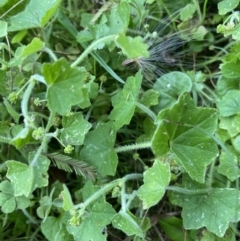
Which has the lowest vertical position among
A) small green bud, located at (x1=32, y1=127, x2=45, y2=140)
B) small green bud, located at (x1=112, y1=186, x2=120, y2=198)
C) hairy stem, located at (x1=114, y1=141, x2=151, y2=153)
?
small green bud, located at (x1=112, y1=186, x2=120, y2=198)

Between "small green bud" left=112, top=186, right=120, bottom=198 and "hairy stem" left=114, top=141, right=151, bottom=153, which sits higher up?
"hairy stem" left=114, top=141, right=151, bottom=153

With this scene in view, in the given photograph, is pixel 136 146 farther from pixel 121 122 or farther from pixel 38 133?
pixel 38 133

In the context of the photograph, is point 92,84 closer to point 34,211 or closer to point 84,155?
point 84,155

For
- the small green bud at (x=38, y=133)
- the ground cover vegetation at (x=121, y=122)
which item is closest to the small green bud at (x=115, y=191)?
the ground cover vegetation at (x=121, y=122)

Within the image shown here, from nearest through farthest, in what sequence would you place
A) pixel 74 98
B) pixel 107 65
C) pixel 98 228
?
1. pixel 74 98
2. pixel 98 228
3. pixel 107 65

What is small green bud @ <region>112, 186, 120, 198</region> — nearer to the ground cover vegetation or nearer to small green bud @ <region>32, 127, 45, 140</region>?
the ground cover vegetation

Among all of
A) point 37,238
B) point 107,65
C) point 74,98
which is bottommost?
point 37,238

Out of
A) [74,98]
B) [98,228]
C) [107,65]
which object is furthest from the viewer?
[107,65]

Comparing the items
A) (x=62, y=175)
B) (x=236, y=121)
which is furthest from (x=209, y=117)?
(x=62, y=175)

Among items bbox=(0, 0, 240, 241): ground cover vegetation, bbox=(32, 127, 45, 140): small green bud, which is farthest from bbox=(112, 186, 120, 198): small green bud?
bbox=(32, 127, 45, 140): small green bud
